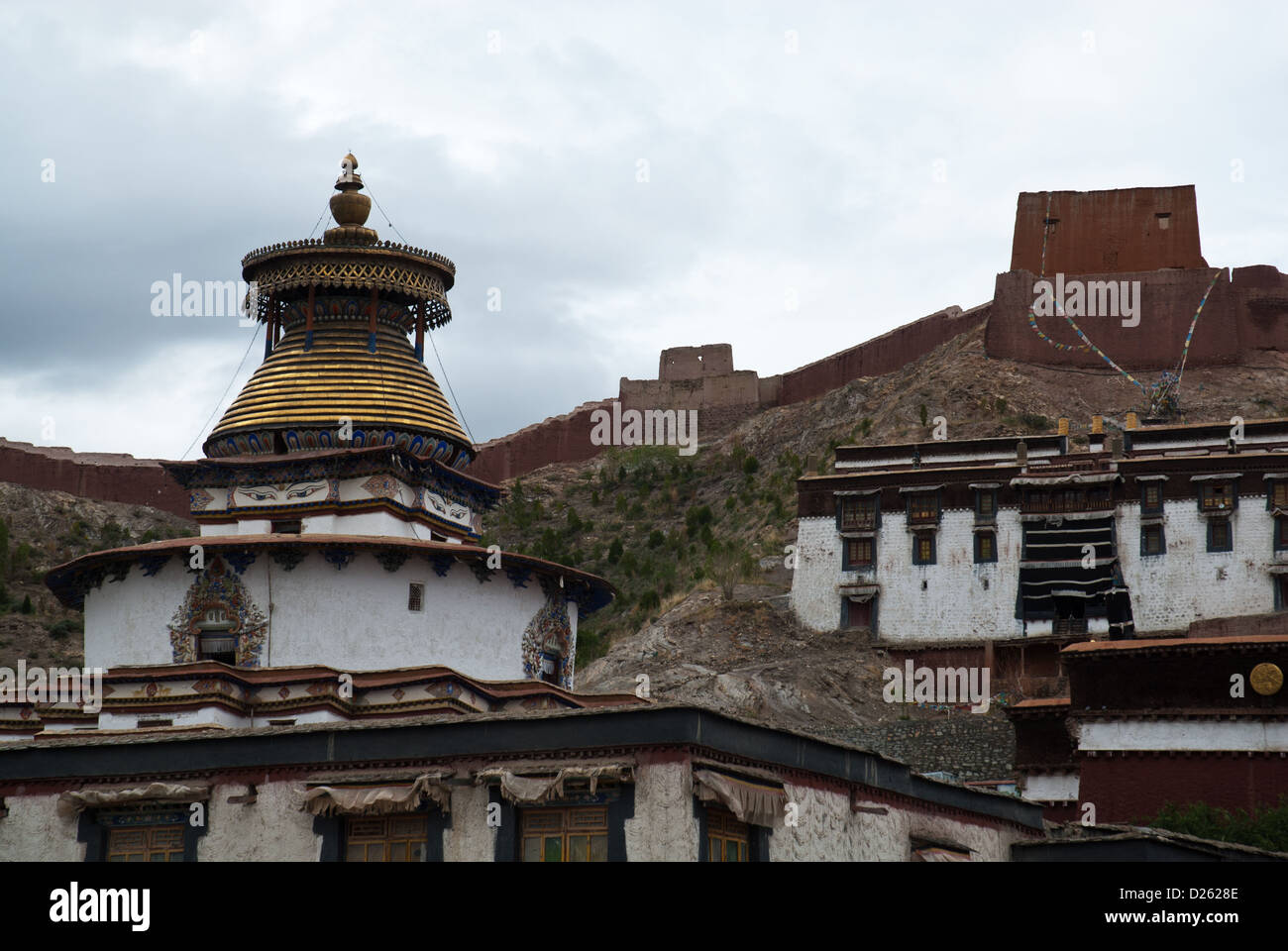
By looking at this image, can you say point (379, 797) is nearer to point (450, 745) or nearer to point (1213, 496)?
point (450, 745)

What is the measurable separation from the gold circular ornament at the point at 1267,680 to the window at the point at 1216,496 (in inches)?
826

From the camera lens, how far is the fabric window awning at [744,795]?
22719mm

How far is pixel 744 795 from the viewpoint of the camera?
75.5 ft

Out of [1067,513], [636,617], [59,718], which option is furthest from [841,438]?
[59,718]

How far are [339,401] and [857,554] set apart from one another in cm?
2692

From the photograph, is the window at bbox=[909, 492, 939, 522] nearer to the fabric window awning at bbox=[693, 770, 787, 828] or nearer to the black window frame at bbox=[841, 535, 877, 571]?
the black window frame at bbox=[841, 535, 877, 571]

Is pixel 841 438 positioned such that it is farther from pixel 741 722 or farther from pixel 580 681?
pixel 741 722

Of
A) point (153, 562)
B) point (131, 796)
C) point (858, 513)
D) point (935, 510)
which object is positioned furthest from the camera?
point (858, 513)

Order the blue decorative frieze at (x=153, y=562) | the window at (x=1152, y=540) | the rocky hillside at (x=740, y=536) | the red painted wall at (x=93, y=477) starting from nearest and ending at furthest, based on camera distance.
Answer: the blue decorative frieze at (x=153, y=562) < the rocky hillside at (x=740, y=536) < the window at (x=1152, y=540) < the red painted wall at (x=93, y=477)

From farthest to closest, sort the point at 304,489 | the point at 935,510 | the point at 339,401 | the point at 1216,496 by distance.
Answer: the point at 935,510 < the point at 1216,496 < the point at 339,401 < the point at 304,489

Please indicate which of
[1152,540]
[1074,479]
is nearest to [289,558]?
[1074,479]

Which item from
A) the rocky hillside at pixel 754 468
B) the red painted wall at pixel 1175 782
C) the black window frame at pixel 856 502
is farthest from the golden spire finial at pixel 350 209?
the rocky hillside at pixel 754 468

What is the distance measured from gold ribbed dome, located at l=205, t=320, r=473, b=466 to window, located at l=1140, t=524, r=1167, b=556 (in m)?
26.8

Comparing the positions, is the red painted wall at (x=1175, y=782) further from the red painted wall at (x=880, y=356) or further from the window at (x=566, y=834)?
the red painted wall at (x=880, y=356)
